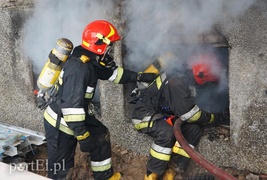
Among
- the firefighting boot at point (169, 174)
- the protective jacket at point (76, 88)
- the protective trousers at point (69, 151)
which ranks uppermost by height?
the protective jacket at point (76, 88)

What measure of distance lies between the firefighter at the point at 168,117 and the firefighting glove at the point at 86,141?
0.88 meters

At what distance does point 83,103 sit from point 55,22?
2.49 m

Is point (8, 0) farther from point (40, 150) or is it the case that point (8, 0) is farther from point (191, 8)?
point (191, 8)

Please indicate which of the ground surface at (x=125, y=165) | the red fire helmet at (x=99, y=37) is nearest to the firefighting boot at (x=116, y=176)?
the ground surface at (x=125, y=165)

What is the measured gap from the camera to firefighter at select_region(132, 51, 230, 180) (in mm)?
4457

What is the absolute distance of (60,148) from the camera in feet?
14.4

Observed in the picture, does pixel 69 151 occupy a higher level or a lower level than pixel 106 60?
lower

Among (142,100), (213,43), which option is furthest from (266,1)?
(142,100)

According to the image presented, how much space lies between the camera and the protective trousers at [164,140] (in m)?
4.54

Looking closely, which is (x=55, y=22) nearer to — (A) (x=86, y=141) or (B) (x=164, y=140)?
(A) (x=86, y=141)

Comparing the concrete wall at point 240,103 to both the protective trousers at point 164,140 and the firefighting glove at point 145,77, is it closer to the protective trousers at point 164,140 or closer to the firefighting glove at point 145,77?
the protective trousers at point 164,140

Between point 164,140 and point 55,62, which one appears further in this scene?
point 164,140

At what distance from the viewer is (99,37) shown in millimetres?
4047

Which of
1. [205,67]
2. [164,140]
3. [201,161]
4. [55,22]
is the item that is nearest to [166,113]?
[164,140]
